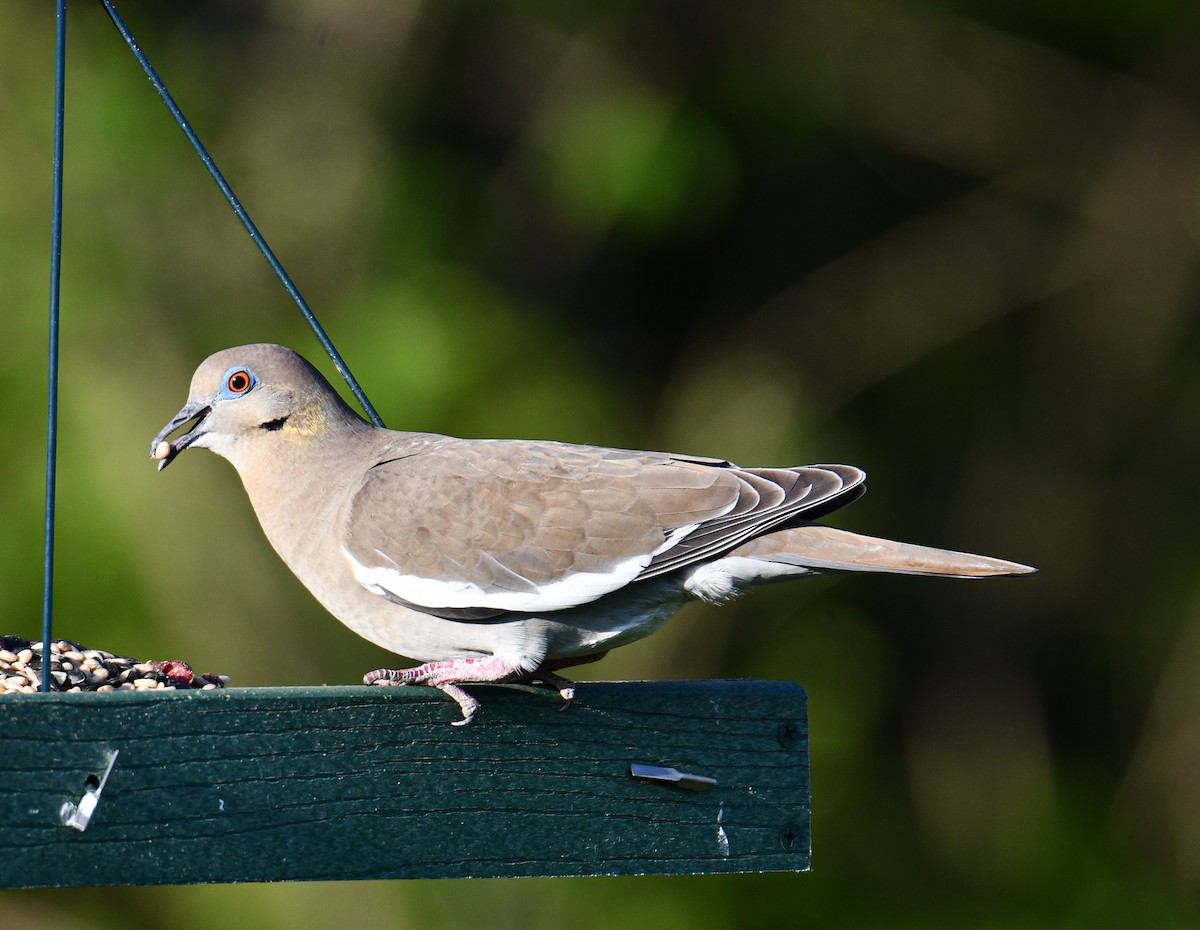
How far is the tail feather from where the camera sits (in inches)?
111

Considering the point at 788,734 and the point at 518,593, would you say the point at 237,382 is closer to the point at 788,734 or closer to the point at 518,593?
the point at 518,593

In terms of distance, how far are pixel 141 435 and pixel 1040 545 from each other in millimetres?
4151

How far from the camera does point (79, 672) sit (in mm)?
2900

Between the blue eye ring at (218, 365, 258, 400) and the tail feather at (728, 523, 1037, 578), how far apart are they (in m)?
1.19

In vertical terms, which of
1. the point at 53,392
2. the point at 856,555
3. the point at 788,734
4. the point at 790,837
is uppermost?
the point at 856,555

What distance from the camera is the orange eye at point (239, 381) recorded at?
333 cm

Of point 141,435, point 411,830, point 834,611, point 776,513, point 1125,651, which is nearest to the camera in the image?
point 411,830

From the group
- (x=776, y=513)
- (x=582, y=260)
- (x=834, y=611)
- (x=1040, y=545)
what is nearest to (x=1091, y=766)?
(x=1040, y=545)

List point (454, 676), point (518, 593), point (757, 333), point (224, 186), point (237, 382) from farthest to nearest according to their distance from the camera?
point (757, 333) < point (237, 382) < point (224, 186) < point (518, 593) < point (454, 676)

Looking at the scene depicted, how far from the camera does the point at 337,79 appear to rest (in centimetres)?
601

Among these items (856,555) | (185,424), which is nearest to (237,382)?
(185,424)

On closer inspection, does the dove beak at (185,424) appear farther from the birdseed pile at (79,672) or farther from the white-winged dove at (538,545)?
the birdseed pile at (79,672)

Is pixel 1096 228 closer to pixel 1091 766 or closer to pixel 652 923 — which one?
pixel 1091 766

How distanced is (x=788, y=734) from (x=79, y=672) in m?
1.44
